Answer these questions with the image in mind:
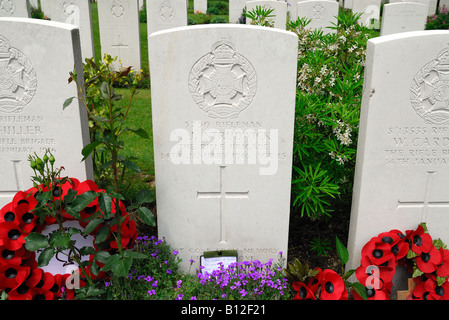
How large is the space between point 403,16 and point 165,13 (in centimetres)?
528

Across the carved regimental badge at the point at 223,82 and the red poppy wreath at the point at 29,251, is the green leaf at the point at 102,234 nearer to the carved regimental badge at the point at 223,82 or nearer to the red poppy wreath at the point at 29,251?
the red poppy wreath at the point at 29,251

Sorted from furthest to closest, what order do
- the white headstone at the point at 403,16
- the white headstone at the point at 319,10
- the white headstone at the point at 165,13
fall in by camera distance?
the white headstone at the point at 403,16 < the white headstone at the point at 319,10 < the white headstone at the point at 165,13

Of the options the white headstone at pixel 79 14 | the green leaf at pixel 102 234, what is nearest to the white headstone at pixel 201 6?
the white headstone at pixel 79 14

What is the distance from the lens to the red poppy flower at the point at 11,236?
2711 millimetres

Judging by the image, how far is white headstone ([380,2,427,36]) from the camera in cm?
936

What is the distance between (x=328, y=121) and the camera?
322 centimetres

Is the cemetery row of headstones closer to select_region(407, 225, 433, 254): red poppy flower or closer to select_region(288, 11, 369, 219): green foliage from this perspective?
select_region(407, 225, 433, 254): red poppy flower

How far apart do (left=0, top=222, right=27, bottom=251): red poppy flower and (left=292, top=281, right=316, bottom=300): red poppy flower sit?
A: 182cm

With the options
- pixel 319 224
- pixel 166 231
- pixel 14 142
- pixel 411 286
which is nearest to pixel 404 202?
pixel 411 286

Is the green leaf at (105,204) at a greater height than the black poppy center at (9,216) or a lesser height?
greater

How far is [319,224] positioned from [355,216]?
0.77m

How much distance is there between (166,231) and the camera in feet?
10.3

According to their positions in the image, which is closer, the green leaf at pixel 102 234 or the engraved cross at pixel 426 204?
the green leaf at pixel 102 234

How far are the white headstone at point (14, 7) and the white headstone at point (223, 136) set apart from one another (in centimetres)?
655
